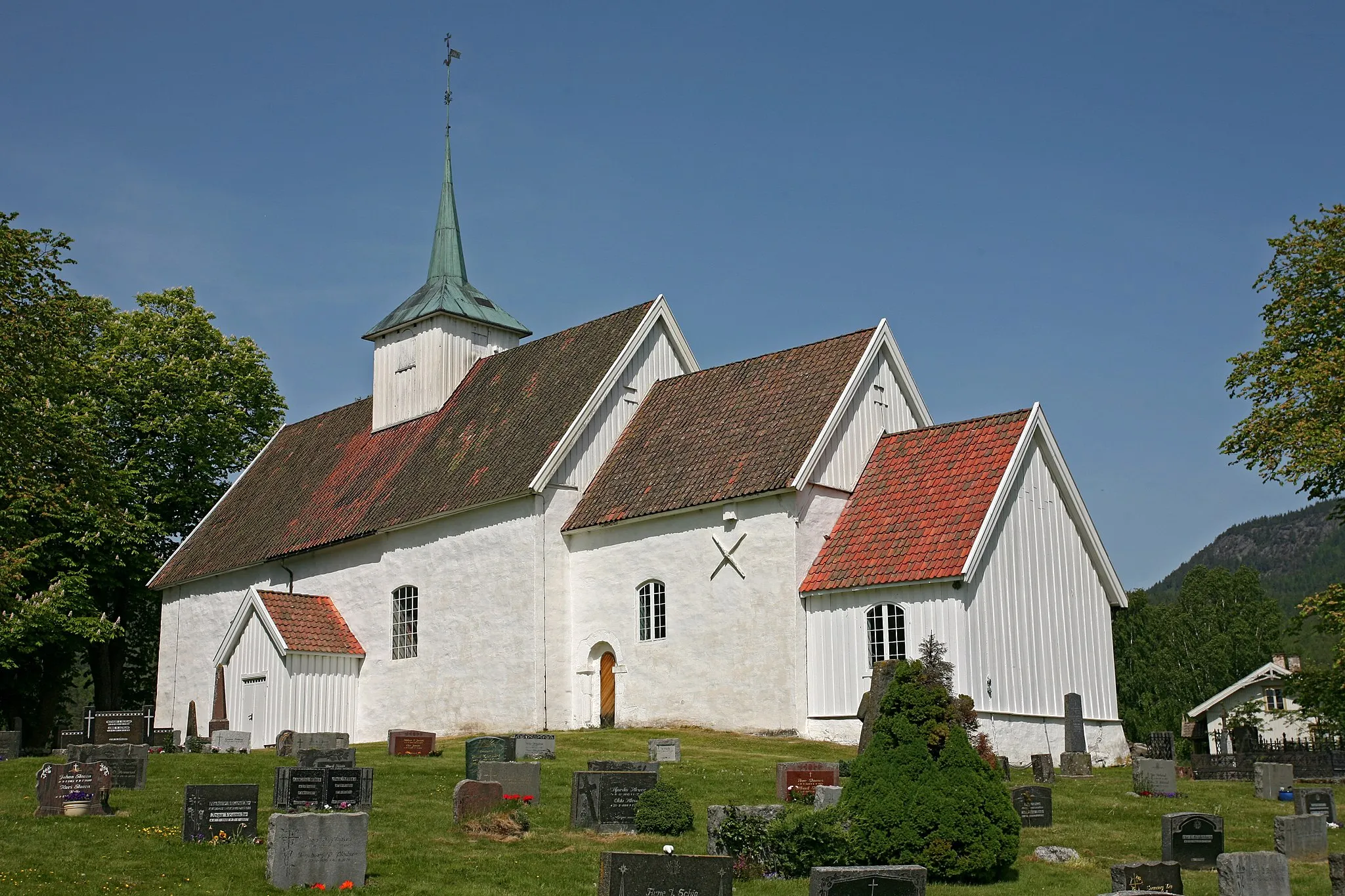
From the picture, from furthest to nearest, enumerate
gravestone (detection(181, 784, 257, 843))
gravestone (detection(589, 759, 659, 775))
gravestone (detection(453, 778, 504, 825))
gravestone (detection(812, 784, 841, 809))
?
gravestone (detection(589, 759, 659, 775)) → gravestone (detection(812, 784, 841, 809)) → gravestone (detection(453, 778, 504, 825)) → gravestone (detection(181, 784, 257, 843))

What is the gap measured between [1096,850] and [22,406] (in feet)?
69.7

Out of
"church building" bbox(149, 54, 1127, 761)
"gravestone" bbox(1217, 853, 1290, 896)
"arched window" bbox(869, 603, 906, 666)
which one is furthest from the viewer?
"church building" bbox(149, 54, 1127, 761)

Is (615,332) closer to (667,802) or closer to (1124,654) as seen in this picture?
(667,802)

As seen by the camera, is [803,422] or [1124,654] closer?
[803,422]

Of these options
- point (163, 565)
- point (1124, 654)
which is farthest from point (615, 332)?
point (1124, 654)

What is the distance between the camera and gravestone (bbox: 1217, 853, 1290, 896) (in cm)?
1284

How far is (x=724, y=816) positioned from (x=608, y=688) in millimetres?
15431

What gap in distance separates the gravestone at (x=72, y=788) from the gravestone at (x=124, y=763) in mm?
2164

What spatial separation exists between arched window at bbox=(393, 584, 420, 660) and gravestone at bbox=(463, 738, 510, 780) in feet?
38.4

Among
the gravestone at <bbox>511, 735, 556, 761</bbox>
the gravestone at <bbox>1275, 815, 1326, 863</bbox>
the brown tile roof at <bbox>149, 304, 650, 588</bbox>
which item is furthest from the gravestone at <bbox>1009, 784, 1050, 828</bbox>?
the brown tile roof at <bbox>149, 304, 650, 588</bbox>

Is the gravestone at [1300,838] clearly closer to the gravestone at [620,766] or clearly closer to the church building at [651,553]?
the gravestone at [620,766]

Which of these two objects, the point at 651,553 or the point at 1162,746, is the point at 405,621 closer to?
the point at 651,553

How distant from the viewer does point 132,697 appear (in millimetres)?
46438

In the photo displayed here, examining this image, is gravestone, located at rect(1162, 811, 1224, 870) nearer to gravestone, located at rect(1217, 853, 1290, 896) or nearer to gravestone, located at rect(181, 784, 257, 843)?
gravestone, located at rect(1217, 853, 1290, 896)
